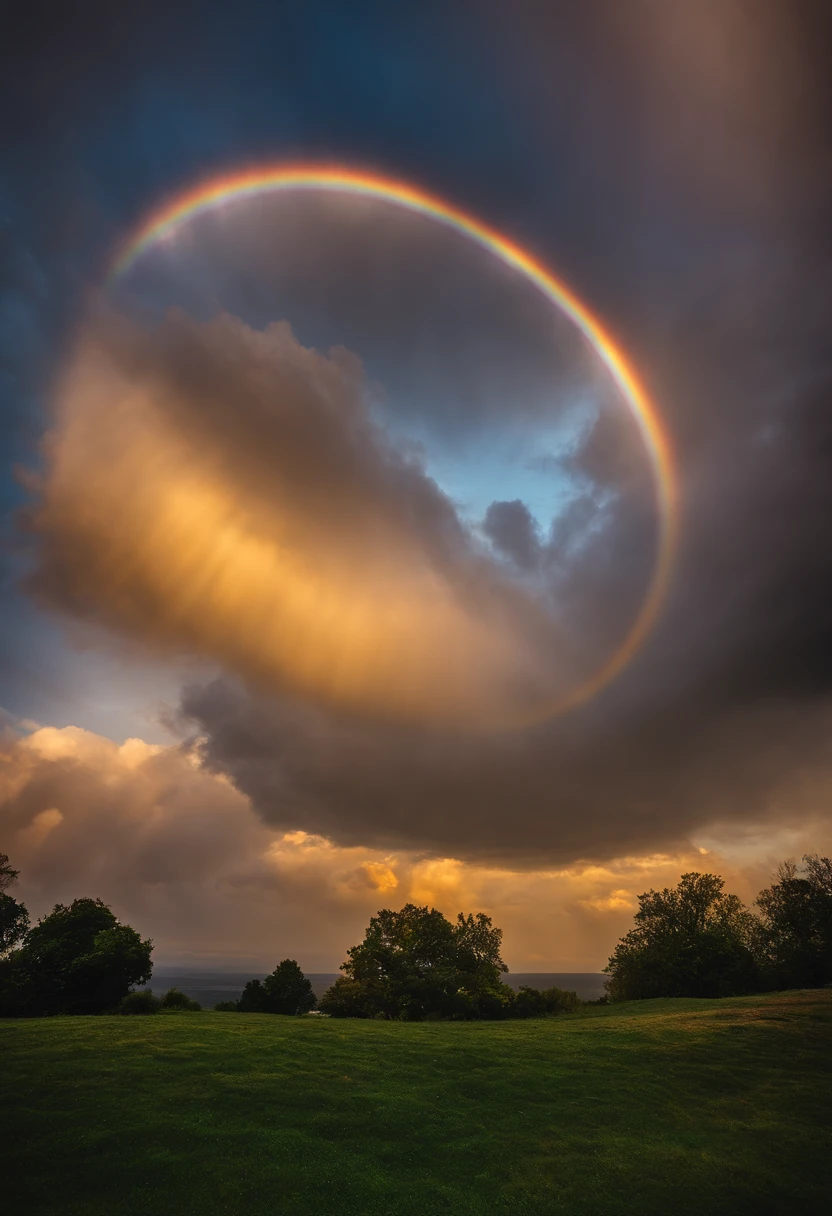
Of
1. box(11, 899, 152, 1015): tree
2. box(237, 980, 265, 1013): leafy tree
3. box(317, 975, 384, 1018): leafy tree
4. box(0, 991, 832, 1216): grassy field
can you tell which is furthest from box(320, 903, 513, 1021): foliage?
box(0, 991, 832, 1216): grassy field

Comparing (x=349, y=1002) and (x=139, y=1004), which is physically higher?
(x=139, y=1004)

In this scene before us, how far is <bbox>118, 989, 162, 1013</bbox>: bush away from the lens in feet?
175

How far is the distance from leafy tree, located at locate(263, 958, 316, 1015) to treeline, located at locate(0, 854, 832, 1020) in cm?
10

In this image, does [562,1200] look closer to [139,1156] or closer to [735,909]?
[139,1156]

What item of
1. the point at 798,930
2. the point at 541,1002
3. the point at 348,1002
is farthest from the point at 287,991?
the point at 798,930

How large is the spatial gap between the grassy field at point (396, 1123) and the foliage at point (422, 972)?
85.3 ft

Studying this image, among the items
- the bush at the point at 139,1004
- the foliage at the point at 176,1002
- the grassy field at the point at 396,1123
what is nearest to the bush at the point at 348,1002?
the foliage at the point at 176,1002

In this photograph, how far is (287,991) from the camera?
62.0 metres

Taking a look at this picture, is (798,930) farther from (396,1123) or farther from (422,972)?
(396,1123)

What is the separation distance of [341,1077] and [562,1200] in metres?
12.8

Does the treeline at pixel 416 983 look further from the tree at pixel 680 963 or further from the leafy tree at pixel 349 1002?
the tree at pixel 680 963

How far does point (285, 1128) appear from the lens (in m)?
24.5

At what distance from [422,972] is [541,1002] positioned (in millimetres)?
13661

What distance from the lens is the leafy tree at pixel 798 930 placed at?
7981 cm
